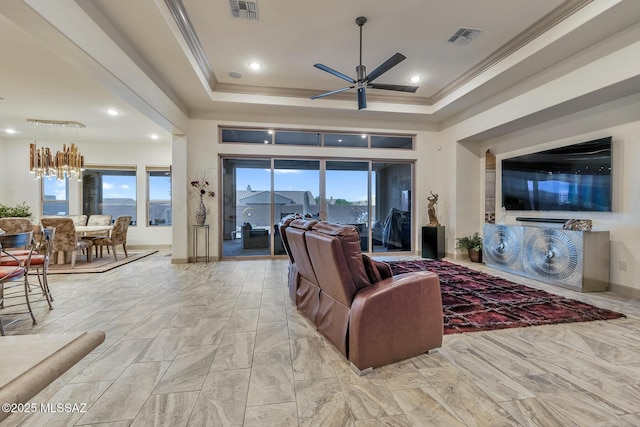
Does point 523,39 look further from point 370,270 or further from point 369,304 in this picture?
point 369,304

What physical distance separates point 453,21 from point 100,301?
539cm

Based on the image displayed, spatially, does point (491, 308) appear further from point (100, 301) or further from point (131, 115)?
point (131, 115)

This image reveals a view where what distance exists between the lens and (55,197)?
745cm

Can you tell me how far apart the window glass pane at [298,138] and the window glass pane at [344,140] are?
0.73 feet

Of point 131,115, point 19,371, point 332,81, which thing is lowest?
point 19,371

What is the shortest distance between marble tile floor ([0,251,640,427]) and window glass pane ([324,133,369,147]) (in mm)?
4137

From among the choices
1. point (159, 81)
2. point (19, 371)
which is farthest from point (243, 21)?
point (19, 371)

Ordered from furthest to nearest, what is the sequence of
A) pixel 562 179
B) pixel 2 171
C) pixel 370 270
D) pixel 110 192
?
pixel 110 192 → pixel 2 171 → pixel 562 179 → pixel 370 270

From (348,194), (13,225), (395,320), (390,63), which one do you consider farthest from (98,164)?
(395,320)

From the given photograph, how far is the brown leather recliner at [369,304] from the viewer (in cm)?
190

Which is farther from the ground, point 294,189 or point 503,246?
point 294,189

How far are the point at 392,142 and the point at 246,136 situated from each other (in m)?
3.22

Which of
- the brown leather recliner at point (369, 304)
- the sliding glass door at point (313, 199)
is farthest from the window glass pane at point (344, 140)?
the brown leather recliner at point (369, 304)

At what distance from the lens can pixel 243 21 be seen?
346 centimetres
